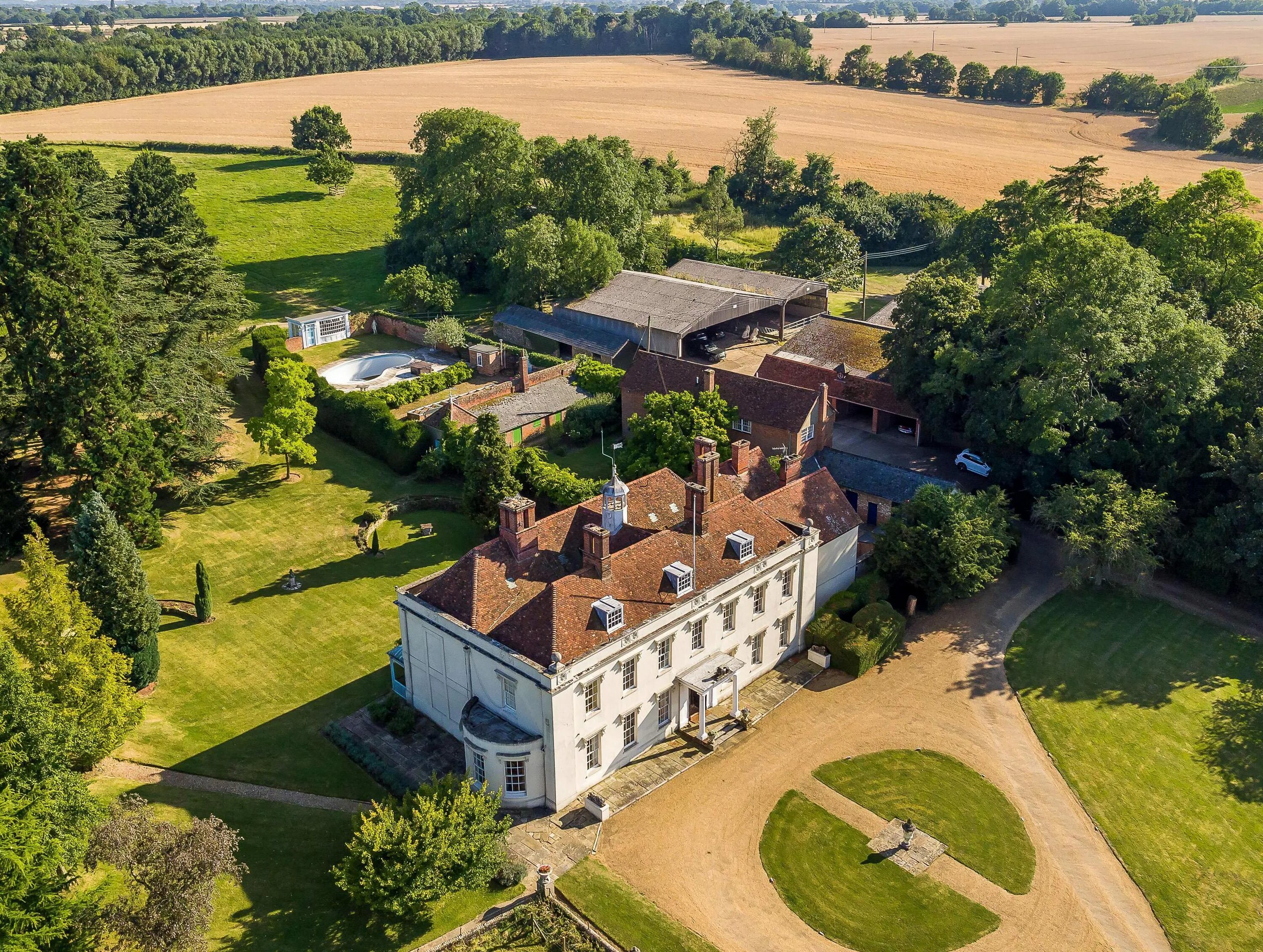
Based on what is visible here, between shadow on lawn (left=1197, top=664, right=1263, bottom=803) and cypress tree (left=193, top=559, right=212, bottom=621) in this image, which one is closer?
shadow on lawn (left=1197, top=664, right=1263, bottom=803)

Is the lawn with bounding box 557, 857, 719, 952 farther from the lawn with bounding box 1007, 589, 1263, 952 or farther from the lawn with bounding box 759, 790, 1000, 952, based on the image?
the lawn with bounding box 1007, 589, 1263, 952

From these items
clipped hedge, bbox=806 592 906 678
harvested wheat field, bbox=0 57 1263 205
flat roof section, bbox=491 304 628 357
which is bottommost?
clipped hedge, bbox=806 592 906 678

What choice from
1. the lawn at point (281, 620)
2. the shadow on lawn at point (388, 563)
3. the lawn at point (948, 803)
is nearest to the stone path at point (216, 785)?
the lawn at point (281, 620)

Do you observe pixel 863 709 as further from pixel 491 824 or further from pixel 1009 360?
pixel 1009 360

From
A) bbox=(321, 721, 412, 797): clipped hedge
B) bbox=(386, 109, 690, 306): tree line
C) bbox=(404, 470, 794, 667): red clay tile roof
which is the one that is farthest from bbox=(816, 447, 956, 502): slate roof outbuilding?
bbox=(386, 109, 690, 306): tree line

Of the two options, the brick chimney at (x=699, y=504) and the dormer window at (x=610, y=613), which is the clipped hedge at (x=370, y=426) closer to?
the brick chimney at (x=699, y=504)

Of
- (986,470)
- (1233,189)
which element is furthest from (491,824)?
(1233,189)

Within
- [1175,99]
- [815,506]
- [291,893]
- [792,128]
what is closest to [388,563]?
[291,893]
